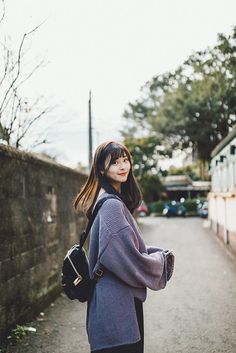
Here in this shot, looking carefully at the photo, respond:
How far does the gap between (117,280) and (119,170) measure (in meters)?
0.67

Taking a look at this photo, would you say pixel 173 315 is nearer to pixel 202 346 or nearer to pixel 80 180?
pixel 202 346

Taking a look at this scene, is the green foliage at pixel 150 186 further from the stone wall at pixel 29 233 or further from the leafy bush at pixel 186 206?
the stone wall at pixel 29 233

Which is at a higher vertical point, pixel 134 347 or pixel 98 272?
pixel 98 272

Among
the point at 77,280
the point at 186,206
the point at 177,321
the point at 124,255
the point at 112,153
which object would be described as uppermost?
the point at 112,153

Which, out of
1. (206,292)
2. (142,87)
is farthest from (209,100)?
(206,292)

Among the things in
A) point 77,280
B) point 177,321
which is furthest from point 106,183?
point 177,321

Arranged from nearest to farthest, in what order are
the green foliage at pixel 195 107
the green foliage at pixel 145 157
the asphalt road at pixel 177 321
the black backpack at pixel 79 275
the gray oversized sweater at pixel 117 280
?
the gray oversized sweater at pixel 117 280 < the black backpack at pixel 79 275 < the asphalt road at pixel 177 321 < the green foliage at pixel 195 107 < the green foliage at pixel 145 157

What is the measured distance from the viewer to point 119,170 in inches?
104

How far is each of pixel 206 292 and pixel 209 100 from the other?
26.7 meters

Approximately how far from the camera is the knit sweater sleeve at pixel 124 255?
233cm

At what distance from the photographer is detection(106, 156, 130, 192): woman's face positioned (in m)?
2.63

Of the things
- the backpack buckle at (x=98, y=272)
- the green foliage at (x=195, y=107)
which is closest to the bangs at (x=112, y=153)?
the backpack buckle at (x=98, y=272)

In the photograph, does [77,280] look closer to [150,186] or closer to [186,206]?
[186,206]

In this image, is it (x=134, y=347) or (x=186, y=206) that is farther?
(x=186, y=206)
